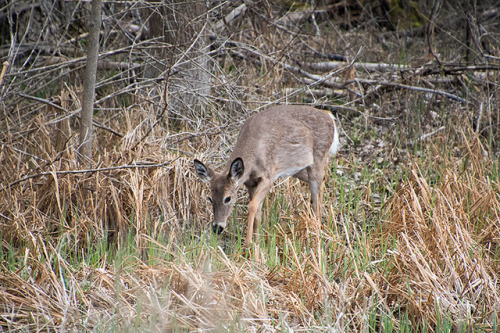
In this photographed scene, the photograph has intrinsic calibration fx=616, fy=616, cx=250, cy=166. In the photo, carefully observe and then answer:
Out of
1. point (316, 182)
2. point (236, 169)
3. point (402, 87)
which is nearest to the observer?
point (236, 169)

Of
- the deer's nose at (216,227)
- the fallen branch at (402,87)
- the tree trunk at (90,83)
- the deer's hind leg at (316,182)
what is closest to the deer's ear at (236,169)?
the deer's nose at (216,227)

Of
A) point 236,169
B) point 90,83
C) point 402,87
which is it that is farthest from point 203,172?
point 402,87

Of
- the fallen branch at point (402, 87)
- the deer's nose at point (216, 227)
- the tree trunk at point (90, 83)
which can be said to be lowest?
the fallen branch at point (402, 87)

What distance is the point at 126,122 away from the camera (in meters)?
6.66

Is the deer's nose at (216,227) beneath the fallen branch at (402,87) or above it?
above

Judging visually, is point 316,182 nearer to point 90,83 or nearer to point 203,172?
point 203,172

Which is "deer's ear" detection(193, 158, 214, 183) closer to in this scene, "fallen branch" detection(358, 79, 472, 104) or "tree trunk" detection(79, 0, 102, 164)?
"tree trunk" detection(79, 0, 102, 164)

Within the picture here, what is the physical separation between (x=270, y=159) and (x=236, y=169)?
71cm

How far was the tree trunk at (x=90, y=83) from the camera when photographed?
18.6ft

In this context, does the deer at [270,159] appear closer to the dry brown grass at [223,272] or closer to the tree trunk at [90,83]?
the dry brown grass at [223,272]

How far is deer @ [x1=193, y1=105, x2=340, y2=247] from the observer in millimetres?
5582

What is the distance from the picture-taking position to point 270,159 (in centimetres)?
618

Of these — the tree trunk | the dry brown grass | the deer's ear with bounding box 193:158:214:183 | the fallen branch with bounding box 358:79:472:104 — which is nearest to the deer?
the deer's ear with bounding box 193:158:214:183

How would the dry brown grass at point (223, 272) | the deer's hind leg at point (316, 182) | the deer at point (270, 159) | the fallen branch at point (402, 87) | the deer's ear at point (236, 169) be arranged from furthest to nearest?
1. the fallen branch at point (402, 87)
2. the deer's hind leg at point (316, 182)
3. the deer at point (270, 159)
4. the deer's ear at point (236, 169)
5. the dry brown grass at point (223, 272)
